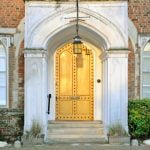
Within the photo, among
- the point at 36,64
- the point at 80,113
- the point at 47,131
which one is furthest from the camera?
the point at 80,113

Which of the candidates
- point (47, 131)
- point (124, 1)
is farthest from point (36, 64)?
point (124, 1)

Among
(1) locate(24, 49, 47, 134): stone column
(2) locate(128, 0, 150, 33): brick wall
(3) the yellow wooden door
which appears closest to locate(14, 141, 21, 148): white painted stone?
(1) locate(24, 49, 47, 134): stone column

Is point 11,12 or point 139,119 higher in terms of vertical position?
point 11,12

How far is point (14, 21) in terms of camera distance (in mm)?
12359

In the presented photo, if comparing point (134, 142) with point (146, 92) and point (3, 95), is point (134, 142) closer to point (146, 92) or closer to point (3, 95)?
point (146, 92)

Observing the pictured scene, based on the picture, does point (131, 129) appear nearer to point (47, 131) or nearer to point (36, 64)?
point (47, 131)

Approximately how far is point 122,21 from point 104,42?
787 mm

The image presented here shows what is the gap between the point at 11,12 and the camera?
12.4 m

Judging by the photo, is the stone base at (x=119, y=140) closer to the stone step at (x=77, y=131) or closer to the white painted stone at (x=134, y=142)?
the white painted stone at (x=134, y=142)

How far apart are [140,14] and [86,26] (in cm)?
228

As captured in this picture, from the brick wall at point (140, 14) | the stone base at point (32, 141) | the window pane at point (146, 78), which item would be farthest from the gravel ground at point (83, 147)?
the brick wall at point (140, 14)

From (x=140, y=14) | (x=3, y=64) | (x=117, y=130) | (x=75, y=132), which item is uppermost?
(x=140, y=14)

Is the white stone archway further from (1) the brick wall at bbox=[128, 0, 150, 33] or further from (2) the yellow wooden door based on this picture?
(2) the yellow wooden door

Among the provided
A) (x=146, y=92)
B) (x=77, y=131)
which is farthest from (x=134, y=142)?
(x=146, y=92)
